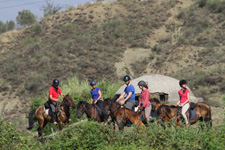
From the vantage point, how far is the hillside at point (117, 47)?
3828cm

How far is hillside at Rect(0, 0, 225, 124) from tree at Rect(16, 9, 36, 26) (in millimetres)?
17386

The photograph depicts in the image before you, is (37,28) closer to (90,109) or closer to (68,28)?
(68,28)

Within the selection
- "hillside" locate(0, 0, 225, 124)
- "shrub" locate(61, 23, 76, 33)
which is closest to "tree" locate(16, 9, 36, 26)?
"hillside" locate(0, 0, 225, 124)

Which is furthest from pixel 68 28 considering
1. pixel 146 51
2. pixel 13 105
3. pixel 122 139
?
pixel 122 139

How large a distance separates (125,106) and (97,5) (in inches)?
1921

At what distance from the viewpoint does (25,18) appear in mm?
74125

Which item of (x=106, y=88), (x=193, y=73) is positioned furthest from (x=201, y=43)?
(x=106, y=88)

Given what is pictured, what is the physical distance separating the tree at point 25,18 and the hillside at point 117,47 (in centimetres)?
1739

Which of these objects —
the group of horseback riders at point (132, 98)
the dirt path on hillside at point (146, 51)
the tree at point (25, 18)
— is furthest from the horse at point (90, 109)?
the tree at point (25, 18)

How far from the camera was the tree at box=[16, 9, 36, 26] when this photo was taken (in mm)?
73625

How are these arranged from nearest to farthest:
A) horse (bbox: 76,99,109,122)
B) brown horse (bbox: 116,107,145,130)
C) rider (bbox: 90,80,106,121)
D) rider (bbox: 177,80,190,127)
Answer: rider (bbox: 177,80,190,127)
brown horse (bbox: 116,107,145,130)
horse (bbox: 76,99,109,122)
rider (bbox: 90,80,106,121)

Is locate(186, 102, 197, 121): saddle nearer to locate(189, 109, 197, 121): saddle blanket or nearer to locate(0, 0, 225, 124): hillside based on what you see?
locate(189, 109, 197, 121): saddle blanket

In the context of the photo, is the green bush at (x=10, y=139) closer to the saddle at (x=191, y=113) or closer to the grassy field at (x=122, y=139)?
the grassy field at (x=122, y=139)

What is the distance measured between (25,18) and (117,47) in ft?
110
